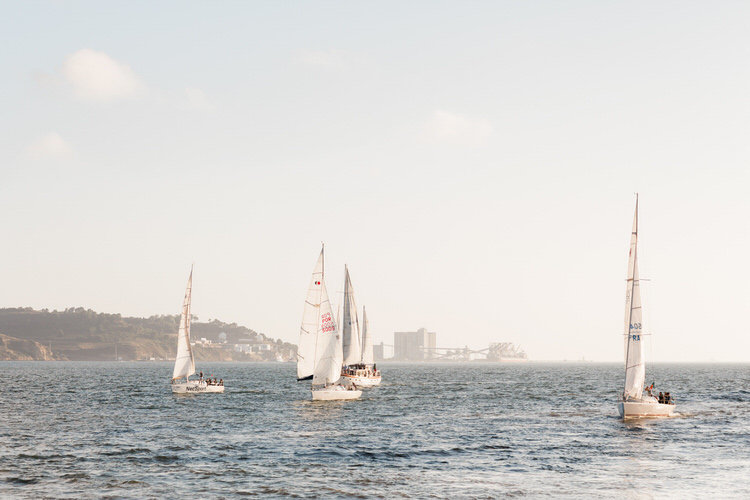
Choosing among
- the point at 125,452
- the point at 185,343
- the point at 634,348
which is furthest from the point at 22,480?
the point at 185,343

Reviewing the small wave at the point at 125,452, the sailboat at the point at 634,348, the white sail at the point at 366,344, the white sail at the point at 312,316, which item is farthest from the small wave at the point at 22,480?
the white sail at the point at 366,344

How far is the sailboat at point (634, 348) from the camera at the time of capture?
63281 millimetres

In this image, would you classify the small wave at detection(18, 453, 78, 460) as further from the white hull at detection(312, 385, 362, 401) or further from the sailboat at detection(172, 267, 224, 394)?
the sailboat at detection(172, 267, 224, 394)

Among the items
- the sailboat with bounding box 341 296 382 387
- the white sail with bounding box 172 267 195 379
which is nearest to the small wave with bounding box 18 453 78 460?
the white sail with bounding box 172 267 195 379

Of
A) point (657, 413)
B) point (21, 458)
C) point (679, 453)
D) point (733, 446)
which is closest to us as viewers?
point (21, 458)

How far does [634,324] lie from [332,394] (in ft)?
114

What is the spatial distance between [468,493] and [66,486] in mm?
19030

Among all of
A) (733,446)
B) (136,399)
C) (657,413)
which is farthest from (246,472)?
(136,399)

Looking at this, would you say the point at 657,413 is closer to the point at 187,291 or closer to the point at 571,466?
the point at 571,466

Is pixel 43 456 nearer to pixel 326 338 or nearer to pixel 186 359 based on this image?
pixel 326 338

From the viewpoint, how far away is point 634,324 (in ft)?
210

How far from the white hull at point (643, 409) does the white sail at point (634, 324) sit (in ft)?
6.01

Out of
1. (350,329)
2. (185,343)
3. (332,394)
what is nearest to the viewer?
(332,394)

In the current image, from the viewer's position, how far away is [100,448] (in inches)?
1900
